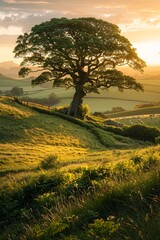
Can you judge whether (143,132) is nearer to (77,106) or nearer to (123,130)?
(123,130)

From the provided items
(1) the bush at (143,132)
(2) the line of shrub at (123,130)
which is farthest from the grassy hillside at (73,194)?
(1) the bush at (143,132)

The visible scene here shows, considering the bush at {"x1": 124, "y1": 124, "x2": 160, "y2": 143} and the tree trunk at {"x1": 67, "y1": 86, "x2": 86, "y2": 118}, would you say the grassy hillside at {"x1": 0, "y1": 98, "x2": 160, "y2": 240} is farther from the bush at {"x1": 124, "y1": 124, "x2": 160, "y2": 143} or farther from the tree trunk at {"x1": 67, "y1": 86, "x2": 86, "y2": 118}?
the tree trunk at {"x1": 67, "y1": 86, "x2": 86, "y2": 118}

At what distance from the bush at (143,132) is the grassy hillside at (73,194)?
9.27 metres

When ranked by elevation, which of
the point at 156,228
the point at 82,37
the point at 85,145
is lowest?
the point at 85,145

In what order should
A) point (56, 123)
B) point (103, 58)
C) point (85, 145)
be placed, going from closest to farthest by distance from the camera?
point (85, 145), point (56, 123), point (103, 58)

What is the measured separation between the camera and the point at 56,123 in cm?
5497

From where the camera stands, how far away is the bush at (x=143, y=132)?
5291cm

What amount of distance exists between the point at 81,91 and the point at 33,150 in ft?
84.1

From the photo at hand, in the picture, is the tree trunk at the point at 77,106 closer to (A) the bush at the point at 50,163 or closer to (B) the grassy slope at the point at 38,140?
(B) the grassy slope at the point at 38,140

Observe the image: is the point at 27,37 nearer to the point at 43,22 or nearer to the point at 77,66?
the point at 43,22

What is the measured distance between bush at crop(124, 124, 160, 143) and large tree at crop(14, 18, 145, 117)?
29.8ft

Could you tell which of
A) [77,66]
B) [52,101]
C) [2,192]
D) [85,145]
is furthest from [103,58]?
[52,101]

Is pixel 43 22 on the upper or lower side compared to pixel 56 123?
upper

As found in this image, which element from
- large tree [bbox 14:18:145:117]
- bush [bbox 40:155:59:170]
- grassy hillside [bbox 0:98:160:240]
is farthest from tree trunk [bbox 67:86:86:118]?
bush [bbox 40:155:59:170]
